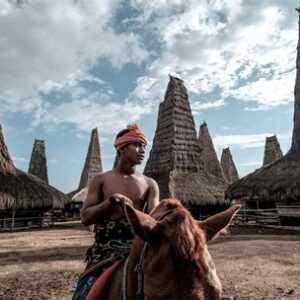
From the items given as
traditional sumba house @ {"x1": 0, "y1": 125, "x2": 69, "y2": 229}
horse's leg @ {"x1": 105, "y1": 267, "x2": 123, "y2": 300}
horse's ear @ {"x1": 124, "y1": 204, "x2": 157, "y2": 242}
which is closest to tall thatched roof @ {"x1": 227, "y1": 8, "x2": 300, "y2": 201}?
traditional sumba house @ {"x1": 0, "y1": 125, "x2": 69, "y2": 229}

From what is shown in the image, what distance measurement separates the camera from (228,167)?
40.3 meters

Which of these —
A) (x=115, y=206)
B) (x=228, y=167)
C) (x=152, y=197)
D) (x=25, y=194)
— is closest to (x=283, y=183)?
(x=25, y=194)

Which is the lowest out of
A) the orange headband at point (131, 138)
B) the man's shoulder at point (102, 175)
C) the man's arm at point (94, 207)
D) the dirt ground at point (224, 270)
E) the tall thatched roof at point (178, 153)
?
the dirt ground at point (224, 270)

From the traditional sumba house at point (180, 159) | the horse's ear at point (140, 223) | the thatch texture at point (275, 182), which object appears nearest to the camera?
the horse's ear at point (140, 223)

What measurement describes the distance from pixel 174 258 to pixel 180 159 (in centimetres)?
2220

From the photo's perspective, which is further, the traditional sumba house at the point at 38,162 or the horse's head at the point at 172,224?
the traditional sumba house at the point at 38,162

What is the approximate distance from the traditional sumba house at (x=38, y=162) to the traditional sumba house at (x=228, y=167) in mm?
19510

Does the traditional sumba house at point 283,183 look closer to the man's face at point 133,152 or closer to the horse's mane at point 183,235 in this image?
the man's face at point 133,152

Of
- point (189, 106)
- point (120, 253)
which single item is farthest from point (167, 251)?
point (189, 106)

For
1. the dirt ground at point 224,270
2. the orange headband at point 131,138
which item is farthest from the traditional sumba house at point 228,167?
the orange headband at point 131,138

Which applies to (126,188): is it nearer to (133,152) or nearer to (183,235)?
(133,152)

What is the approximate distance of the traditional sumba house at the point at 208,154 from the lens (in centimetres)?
3225

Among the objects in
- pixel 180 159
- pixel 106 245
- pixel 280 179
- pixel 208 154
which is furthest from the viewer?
pixel 208 154

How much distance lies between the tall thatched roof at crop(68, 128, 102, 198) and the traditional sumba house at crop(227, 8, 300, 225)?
64.3 feet
